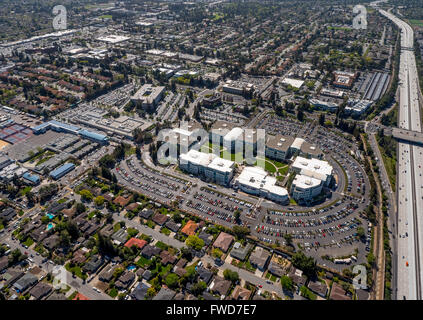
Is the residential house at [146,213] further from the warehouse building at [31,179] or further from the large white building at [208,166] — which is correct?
the warehouse building at [31,179]

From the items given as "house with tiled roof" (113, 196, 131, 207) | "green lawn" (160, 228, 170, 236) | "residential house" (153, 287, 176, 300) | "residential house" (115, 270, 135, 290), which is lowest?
"residential house" (153, 287, 176, 300)

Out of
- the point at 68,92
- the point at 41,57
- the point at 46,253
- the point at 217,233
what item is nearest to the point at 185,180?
the point at 217,233

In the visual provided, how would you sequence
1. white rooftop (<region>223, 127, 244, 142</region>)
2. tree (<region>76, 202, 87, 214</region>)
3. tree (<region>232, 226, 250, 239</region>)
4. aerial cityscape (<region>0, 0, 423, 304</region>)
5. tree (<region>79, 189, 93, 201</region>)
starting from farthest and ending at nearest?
1. white rooftop (<region>223, 127, 244, 142</region>)
2. tree (<region>79, 189, 93, 201</region>)
3. tree (<region>76, 202, 87, 214</region>)
4. tree (<region>232, 226, 250, 239</region>)
5. aerial cityscape (<region>0, 0, 423, 304</region>)

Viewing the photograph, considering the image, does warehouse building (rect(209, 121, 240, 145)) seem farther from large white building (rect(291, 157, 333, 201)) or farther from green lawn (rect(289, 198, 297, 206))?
green lawn (rect(289, 198, 297, 206))

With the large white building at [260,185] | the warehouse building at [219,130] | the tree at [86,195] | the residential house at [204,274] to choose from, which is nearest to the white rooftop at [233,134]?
the warehouse building at [219,130]

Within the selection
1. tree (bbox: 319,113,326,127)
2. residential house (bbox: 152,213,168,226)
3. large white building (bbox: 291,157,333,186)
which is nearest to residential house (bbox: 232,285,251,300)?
residential house (bbox: 152,213,168,226)

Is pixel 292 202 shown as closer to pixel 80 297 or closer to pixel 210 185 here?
pixel 210 185
